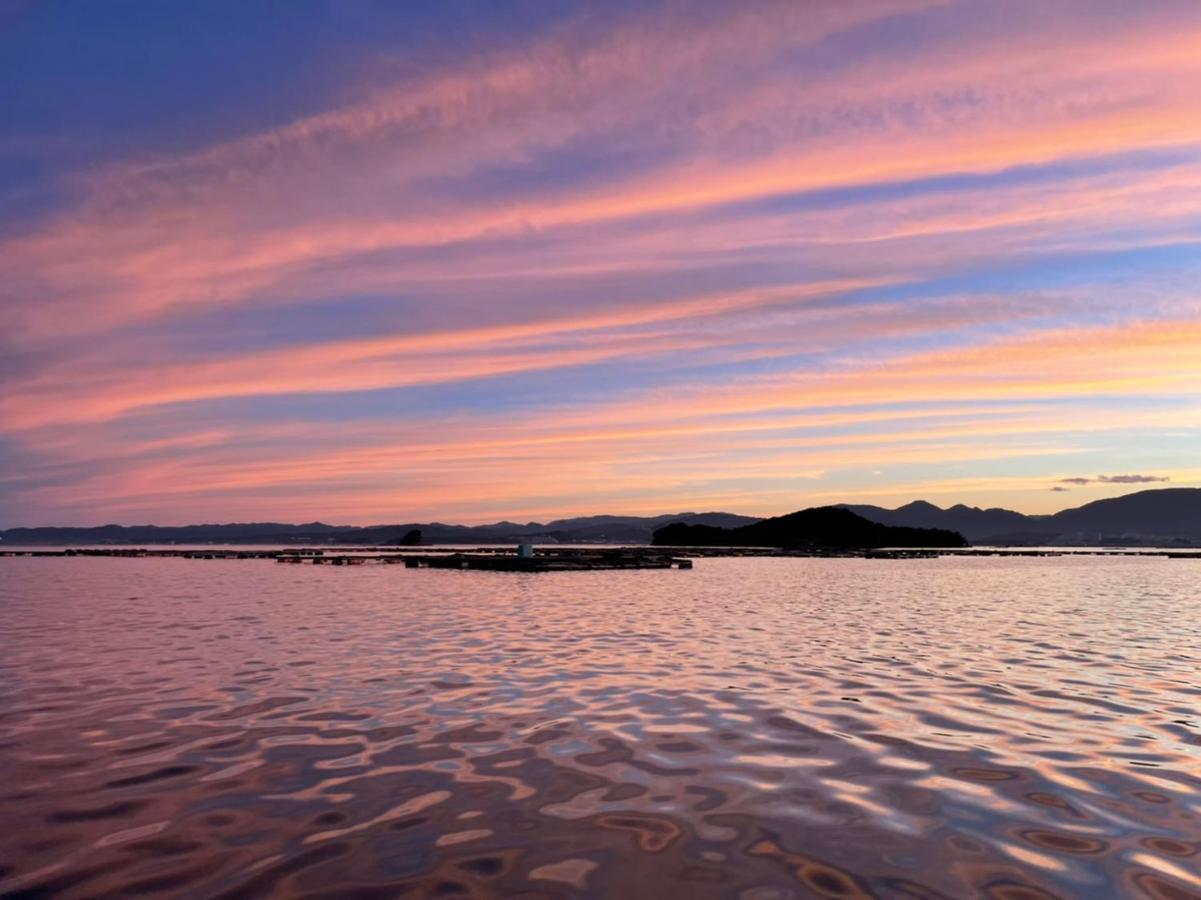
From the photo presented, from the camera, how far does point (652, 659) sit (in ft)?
71.4

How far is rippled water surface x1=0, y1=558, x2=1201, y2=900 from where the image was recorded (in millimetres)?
7727

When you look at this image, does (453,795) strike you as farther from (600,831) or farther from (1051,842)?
(1051,842)

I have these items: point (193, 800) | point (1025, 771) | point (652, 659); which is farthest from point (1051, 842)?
point (652, 659)

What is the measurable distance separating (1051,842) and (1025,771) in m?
2.92

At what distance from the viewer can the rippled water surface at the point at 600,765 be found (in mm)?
7727

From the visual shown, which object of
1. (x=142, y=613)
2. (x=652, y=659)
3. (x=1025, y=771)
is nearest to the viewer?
(x=1025, y=771)

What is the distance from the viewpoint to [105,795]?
33.1 feet

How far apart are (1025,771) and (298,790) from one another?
9.54 meters

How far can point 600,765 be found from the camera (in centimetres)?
1141

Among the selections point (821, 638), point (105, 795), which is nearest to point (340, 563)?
point (821, 638)

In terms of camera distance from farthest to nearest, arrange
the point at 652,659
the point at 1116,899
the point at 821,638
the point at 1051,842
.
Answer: the point at 821,638, the point at 652,659, the point at 1051,842, the point at 1116,899

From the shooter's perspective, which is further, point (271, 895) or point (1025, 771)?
point (1025, 771)

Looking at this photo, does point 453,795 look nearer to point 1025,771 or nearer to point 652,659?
point 1025,771

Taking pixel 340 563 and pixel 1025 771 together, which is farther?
pixel 340 563
